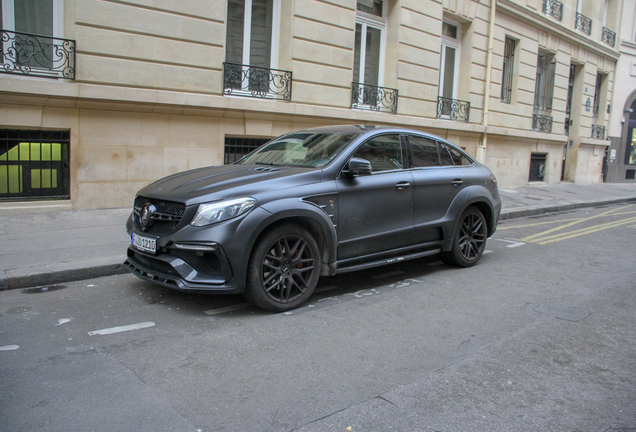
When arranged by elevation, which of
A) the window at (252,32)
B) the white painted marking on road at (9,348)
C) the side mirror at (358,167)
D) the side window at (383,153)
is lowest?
the white painted marking on road at (9,348)

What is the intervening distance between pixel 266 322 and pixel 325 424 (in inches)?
66.7

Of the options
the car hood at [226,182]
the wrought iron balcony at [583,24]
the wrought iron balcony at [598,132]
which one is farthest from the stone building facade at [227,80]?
the wrought iron balcony at [598,132]

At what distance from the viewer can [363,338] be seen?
13.7 feet

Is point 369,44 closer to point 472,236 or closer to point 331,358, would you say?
point 472,236

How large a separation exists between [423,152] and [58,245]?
4905 mm

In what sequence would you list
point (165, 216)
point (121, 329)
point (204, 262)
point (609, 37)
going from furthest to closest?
point (609, 37), point (165, 216), point (204, 262), point (121, 329)

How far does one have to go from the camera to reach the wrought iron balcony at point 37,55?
839cm

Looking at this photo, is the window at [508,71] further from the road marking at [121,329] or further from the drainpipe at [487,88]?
the road marking at [121,329]

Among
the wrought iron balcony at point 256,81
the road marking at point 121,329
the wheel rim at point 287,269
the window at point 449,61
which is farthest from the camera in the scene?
the window at point 449,61

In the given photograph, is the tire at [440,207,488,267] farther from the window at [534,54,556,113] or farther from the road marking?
the window at [534,54,556,113]

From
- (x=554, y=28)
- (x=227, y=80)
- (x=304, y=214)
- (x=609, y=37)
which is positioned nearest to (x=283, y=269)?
(x=304, y=214)

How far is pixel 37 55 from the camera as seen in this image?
8641 mm

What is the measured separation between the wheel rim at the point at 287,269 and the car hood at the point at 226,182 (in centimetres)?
53

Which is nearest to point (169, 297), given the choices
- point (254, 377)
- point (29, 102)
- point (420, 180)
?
point (254, 377)
